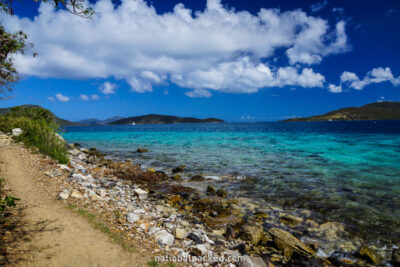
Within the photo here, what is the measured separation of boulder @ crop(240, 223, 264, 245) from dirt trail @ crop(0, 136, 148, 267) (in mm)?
3819

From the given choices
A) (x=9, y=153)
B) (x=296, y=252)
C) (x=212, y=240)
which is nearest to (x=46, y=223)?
(x=212, y=240)

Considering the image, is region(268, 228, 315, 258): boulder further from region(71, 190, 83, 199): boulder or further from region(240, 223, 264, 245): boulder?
region(71, 190, 83, 199): boulder

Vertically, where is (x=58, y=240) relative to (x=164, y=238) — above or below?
above

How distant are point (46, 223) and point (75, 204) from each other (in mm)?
1458

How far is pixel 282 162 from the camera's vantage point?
20.8 metres

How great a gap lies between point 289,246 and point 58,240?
681cm

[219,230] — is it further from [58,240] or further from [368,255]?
[58,240]

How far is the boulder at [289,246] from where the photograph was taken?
6.69m

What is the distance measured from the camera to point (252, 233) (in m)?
7.42

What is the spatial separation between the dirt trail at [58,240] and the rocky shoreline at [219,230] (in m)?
0.63

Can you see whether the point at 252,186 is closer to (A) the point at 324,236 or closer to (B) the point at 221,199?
(B) the point at 221,199

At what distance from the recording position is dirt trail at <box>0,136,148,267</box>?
481cm

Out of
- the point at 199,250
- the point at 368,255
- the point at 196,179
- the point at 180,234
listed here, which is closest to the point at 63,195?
the point at 180,234

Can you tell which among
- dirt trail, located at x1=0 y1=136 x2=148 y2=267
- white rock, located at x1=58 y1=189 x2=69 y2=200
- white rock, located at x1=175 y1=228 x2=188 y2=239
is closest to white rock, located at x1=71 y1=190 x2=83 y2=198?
white rock, located at x1=58 y1=189 x2=69 y2=200
